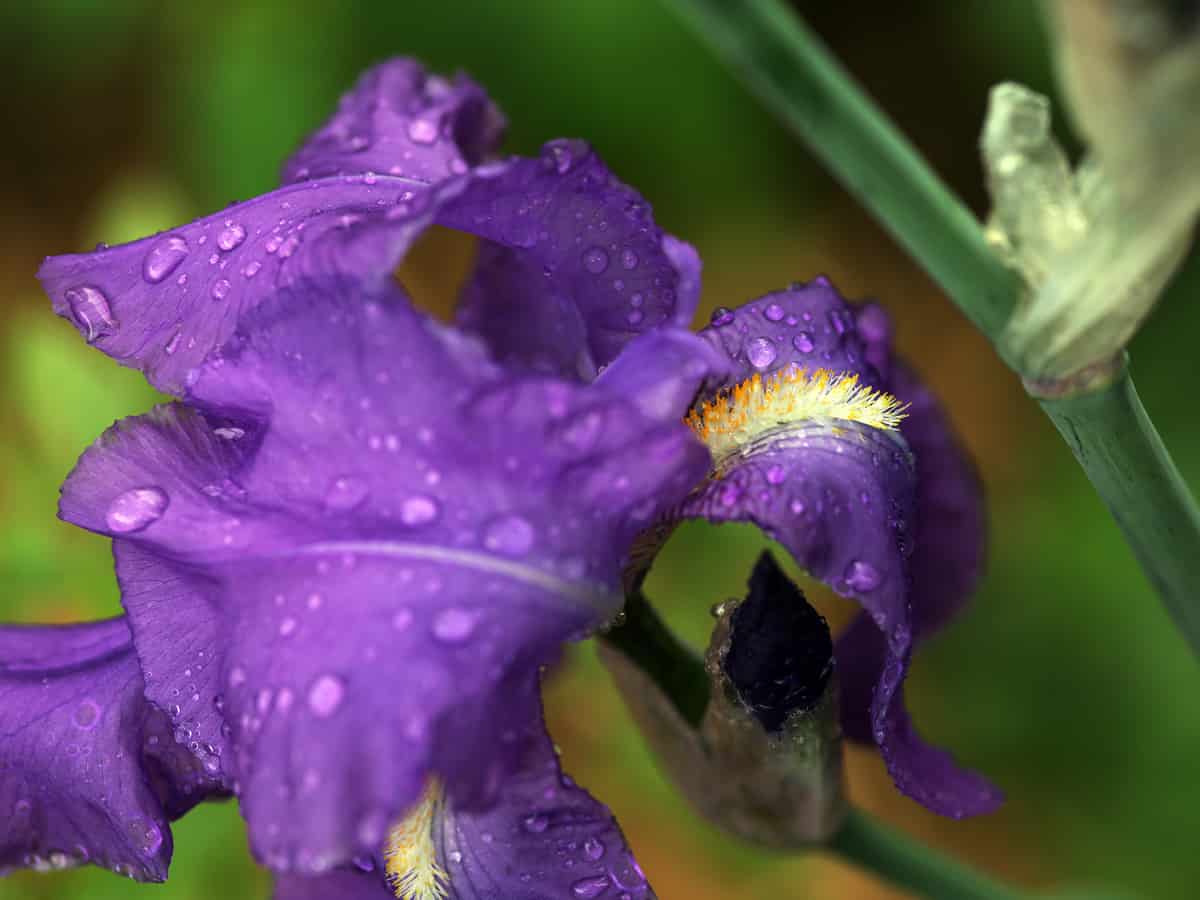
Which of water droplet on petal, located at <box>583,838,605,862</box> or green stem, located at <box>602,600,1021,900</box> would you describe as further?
green stem, located at <box>602,600,1021,900</box>

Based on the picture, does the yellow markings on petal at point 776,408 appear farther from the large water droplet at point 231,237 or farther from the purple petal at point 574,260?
the large water droplet at point 231,237

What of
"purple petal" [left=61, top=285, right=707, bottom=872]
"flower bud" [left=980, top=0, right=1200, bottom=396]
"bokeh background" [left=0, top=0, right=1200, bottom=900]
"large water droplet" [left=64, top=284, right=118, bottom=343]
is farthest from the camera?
"bokeh background" [left=0, top=0, right=1200, bottom=900]

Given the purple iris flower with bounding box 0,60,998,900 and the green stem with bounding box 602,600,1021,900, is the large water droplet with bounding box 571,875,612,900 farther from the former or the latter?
the green stem with bounding box 602,600,1021,900

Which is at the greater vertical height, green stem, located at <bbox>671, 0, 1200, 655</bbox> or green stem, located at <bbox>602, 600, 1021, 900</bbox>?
green stem, located at <bbox>671, 0, 1200, 655</bbox>

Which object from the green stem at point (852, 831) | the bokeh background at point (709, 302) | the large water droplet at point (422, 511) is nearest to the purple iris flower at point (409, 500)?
the large water droplet at point (422, 511)

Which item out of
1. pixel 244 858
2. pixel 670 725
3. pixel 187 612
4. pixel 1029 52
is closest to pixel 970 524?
pixel 670 725

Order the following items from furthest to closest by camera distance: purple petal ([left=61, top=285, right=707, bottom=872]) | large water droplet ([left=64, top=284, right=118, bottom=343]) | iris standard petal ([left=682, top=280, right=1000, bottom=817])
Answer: large water droplet ([left=64, top=284, right=118, bottom=343]) → iris standard petal ([left=682, top=280, right=1000, bottom=817]) → purple petal ([left=61, top=285, right=707, bottom=872])

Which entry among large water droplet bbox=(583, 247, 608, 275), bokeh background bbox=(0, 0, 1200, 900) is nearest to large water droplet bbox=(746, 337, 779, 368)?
large water droplet bbox=(583, 247, 608, 275)
